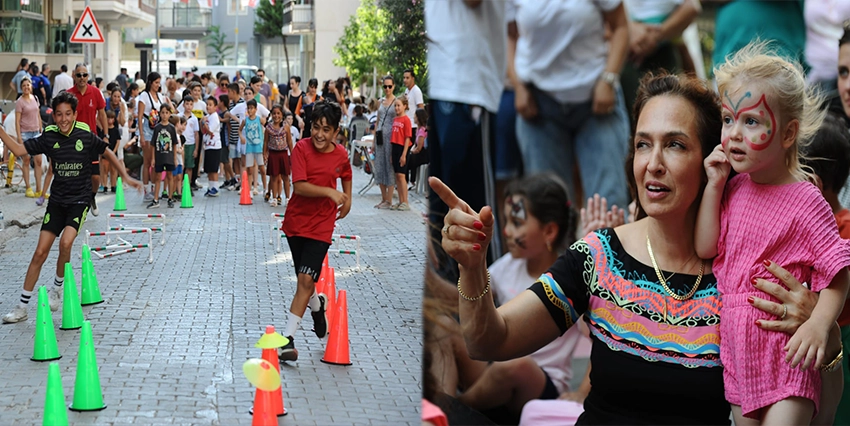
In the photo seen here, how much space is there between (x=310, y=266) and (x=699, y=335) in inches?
218

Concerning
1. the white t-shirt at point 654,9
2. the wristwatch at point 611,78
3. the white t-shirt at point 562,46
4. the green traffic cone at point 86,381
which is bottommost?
the green traffic cone at point 86,381

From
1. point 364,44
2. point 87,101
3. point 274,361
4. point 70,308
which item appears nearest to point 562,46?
point 274,361

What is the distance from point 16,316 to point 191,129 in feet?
37.7

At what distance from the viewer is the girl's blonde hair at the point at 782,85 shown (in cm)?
304

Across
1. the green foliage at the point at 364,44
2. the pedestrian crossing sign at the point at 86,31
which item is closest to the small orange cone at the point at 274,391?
the pedestrian crossing sign at the point at 86,31

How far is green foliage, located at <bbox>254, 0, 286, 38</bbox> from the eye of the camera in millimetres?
85750

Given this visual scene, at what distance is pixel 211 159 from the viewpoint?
21.6 meters

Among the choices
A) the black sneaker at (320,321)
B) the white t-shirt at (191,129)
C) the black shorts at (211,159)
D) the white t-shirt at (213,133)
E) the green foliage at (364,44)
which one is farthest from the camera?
the green foliage at (364,44)

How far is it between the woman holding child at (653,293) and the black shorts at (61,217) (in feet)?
25.1

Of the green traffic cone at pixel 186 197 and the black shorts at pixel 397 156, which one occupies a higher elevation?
the black shorts at pixel 397 156

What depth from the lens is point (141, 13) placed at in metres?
62.3

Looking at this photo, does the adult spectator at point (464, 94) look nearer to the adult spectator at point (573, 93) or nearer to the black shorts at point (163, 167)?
the adult spectator at point (573, 93)

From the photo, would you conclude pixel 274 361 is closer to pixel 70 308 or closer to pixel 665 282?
pixel 70 308

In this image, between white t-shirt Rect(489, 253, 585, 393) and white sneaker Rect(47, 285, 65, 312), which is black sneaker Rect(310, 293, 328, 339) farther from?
white t-shirt Rect(489, 253, 585, 393)
